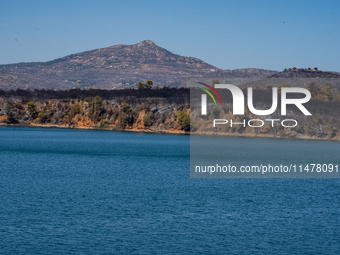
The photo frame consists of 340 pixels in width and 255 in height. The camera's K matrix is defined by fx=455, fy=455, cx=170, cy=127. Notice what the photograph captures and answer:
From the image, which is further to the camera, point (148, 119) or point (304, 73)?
point (304, 73)

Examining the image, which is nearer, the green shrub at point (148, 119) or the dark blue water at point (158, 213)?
the dark blue water at point (158, 213)

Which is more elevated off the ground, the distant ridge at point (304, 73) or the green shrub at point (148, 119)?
the distant ridge at point (304, 73)

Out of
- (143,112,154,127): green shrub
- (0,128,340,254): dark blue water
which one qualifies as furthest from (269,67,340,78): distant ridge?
(0,128,340,254): dark blue water

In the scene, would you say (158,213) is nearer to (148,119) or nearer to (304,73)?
(148,119)

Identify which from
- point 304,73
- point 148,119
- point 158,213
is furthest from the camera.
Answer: point 304,73

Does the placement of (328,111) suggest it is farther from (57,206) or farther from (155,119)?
(57,206)

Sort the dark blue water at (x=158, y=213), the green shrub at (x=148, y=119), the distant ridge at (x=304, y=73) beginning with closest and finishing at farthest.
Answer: the dark blue water at (x=158, y=213) → the green shrub at (x=148, y=119) → the distant ridge at (x=304, y=73)

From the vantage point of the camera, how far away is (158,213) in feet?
79.6

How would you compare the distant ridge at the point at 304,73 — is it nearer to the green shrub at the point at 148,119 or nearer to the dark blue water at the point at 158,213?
the green shrub at the point at 148,119

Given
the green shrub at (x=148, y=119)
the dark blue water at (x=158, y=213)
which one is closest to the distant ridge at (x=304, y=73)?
the green shrub at (x=148, y=119)

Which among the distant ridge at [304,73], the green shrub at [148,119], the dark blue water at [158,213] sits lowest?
the dark blue water at [158,213]

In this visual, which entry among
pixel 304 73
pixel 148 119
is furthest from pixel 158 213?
pixel 304 73

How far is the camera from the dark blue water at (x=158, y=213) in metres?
19.0

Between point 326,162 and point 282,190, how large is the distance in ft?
65.5
